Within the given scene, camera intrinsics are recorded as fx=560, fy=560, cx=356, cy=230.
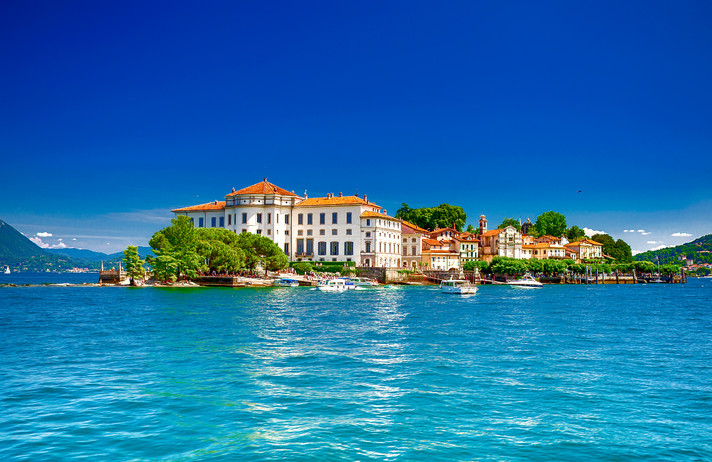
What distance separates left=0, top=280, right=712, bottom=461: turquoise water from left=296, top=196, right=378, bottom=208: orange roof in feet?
180

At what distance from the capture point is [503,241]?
114938 millimetres

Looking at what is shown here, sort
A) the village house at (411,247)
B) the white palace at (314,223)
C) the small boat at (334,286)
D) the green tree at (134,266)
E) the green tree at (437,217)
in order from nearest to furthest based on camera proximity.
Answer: the small boat at (334,286) → the green tree at (134,266) → the white palace at (314,223) → the village house at (411,247) → the green tree at (437,217)

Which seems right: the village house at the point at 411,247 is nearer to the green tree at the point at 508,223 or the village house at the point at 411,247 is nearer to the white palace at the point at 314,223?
the white palace at the point at 314,223

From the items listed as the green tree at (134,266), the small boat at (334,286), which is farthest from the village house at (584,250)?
the green tree at (134,266)

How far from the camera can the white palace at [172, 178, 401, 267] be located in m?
81.2

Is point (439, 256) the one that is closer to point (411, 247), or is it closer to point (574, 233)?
point (411, 247)

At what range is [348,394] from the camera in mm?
13477

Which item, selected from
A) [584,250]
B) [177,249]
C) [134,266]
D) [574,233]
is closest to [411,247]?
[177,249]

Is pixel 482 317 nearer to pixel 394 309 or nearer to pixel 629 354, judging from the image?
pixel 394 309

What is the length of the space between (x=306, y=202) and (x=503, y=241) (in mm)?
48256

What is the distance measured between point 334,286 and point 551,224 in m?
95.2

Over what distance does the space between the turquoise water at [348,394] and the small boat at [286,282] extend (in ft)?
147

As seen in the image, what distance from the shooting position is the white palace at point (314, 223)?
81.2m

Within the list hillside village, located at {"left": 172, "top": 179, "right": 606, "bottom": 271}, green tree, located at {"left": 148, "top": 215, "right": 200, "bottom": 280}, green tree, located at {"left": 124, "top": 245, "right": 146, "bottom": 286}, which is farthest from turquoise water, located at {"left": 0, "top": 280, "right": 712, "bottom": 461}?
hillside village, located at {"left": 172, "top": 179, "right": 606, "bottom": 271}
